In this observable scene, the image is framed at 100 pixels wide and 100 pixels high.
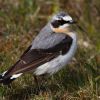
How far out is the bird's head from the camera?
6.91 metres

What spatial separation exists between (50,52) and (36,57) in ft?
0.73

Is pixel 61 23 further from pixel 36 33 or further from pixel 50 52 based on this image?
pixel 36 33

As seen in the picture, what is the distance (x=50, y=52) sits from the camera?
6664mm

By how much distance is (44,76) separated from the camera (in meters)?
6.90

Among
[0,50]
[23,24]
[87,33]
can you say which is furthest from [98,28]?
[0,50]

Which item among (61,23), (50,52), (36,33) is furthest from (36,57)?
(36,33)

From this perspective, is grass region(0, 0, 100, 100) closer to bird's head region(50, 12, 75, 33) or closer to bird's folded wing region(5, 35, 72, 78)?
bird's folded wing region(5, 35, 72, 78)

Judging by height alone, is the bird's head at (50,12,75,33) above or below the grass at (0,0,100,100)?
above

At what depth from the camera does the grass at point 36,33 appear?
21.7 ft

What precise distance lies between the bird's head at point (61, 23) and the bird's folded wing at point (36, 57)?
21 centimetres

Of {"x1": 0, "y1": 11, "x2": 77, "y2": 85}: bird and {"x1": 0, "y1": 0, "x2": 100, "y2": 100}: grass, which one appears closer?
{"x1": 0, "y1": 11, "x2": 77, "y2": 85}: bird

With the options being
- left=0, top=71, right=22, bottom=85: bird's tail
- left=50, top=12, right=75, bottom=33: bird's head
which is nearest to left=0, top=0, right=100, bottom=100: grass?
left=0, top=71, right=22, bottom=85: bird's tail

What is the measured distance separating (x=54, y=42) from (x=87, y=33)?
4.20m

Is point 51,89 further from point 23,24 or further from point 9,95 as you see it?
point 23,24
